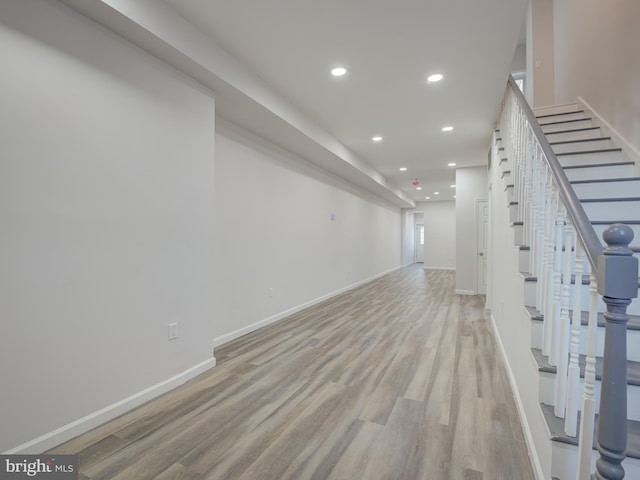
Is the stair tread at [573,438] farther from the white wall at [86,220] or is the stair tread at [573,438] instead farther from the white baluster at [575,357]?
the white wall at [86,220]

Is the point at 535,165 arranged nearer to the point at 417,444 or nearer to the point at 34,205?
the point at 417,444

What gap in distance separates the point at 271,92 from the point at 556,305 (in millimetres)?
3293

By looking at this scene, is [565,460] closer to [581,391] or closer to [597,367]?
[581,391]

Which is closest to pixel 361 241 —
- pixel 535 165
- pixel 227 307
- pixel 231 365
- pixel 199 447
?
pixel 227 307

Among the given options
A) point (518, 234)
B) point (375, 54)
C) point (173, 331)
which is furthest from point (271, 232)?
point (518, 234)

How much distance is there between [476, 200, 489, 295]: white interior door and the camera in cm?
666

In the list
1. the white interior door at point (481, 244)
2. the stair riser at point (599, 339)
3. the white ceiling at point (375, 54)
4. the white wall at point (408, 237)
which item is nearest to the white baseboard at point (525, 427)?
the stair riser at point (599, 339)

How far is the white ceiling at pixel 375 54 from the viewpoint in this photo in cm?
231

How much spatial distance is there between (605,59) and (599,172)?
1476mm

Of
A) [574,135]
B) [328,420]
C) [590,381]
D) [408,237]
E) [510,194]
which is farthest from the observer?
[408,237]

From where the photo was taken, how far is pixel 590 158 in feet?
10.3

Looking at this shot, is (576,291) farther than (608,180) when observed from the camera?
No

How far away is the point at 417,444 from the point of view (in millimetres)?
1894

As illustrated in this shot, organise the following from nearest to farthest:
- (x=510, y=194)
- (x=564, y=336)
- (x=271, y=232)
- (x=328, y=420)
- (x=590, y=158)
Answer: (x=564, y=336) < (x=328, y=420) < (x=510, y=194) < (x=590, y=158) < (x=271, y=232)
